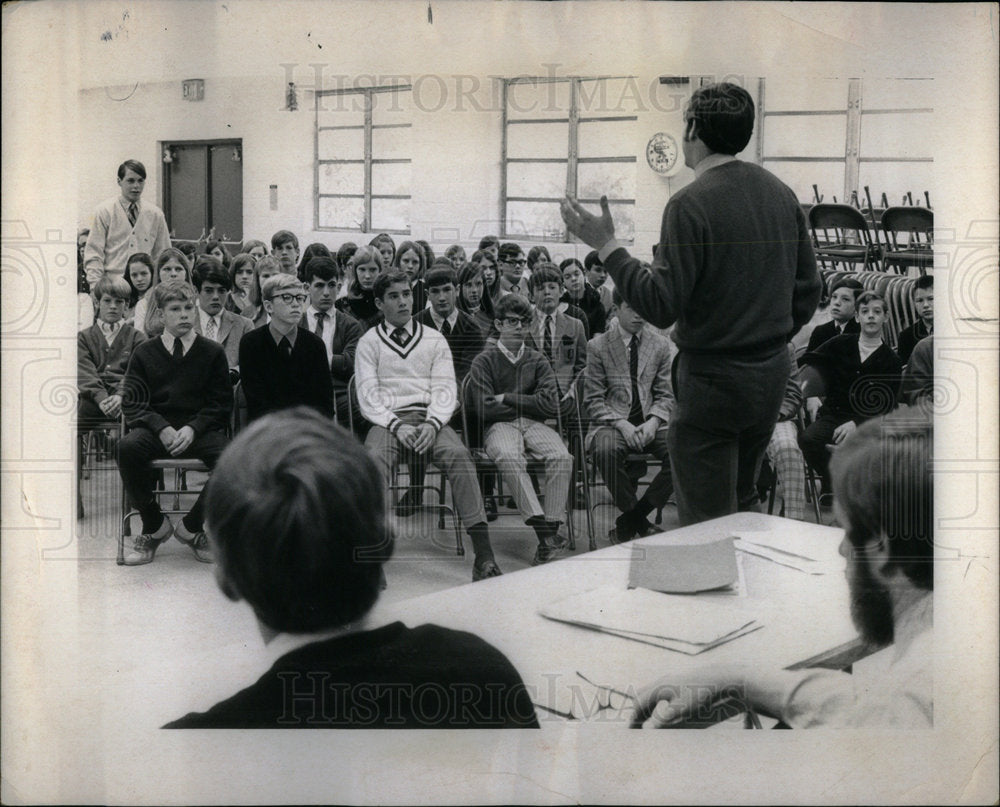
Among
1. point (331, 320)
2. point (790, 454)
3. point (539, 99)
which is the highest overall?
point (539, 99)

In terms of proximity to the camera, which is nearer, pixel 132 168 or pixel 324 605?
pixel 324 605

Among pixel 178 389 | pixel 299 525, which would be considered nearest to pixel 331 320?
pixel 178 389

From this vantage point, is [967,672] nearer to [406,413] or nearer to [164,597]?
[406,413]

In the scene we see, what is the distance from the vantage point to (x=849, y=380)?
3.16 metres

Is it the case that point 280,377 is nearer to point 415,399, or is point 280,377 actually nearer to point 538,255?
point 415,399

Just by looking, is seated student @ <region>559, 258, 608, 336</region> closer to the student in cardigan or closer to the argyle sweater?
the argyle sweater

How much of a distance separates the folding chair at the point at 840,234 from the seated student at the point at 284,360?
4.23ft

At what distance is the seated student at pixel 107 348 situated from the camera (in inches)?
122

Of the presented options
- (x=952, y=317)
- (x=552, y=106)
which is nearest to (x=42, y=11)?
(x=552, y=106)

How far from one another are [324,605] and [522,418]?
26.9 inches

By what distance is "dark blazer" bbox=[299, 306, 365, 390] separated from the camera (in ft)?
10.3

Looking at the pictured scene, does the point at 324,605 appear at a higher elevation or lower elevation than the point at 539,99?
lower

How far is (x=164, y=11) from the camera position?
3088mm

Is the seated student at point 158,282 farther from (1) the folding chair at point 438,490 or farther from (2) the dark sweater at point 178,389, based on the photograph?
(1) the folding chair at point 438,490
